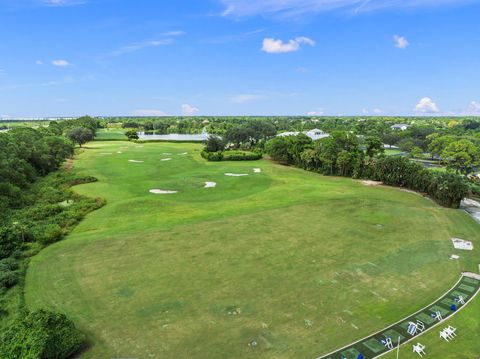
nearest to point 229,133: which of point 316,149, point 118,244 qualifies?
point 316,149

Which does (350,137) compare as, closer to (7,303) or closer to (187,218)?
(187,218)

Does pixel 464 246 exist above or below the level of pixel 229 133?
below

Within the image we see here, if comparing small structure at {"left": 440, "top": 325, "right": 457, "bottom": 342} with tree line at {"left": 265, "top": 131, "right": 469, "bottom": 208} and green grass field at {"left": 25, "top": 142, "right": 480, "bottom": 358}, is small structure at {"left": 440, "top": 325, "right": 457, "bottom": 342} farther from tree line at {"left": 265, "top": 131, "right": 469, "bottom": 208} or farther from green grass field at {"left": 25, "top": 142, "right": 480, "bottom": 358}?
tree line at {"left": 265, "top": 131, "right": 469, "bottom": 208}

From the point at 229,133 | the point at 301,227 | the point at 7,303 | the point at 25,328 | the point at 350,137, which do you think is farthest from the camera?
the point at 229,133

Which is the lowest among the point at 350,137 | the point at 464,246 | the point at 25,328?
the point at 464,246

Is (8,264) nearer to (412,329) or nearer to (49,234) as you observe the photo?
(49,234)

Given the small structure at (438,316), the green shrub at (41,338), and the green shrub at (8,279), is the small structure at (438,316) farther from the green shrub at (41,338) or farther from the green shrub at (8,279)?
the green shrub at (8,279)

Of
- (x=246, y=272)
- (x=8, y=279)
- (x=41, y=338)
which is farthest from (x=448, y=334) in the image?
(x=8, y=279)
